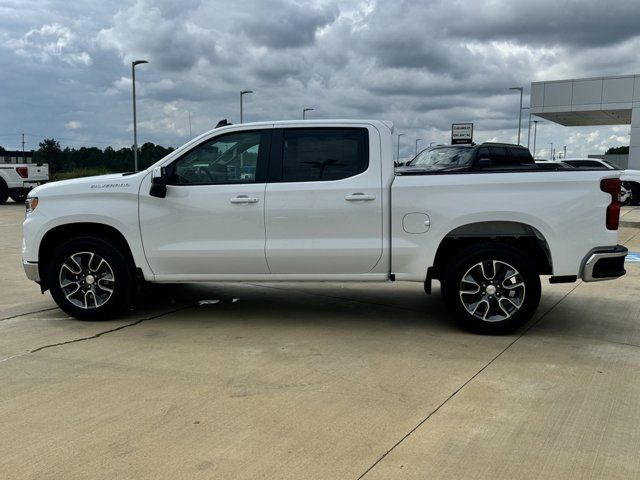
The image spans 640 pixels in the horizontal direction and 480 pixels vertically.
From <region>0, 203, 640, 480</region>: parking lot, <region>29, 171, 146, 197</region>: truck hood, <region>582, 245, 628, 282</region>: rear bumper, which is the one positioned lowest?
<region>0, 203, 640, 480</region>: parking lot

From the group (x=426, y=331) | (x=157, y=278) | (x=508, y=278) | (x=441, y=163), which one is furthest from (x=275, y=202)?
(x=441, y=163)

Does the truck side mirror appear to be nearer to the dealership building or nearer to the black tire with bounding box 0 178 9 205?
the black tire with bounding box 0 178 9 205

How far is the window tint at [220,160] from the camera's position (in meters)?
5.62

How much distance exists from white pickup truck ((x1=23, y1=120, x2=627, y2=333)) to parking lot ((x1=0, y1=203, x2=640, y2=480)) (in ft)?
1.67

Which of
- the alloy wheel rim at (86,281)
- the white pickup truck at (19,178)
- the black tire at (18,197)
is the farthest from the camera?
the black tire at (18,197)

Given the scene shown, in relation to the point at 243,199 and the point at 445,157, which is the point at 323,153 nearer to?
the point at 243,199

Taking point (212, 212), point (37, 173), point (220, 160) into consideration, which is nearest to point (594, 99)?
point (37, 173)

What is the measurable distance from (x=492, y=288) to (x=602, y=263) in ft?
3.25

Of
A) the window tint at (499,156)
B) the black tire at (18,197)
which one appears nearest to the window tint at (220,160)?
the window tint at (499,156)

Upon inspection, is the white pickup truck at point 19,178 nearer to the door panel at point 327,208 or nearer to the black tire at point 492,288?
the door panel at point 327,208

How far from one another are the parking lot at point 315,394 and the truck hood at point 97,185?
1.32m

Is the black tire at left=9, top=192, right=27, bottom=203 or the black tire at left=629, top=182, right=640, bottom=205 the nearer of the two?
the black tire at left=629, top=182, right=640, bottom=205

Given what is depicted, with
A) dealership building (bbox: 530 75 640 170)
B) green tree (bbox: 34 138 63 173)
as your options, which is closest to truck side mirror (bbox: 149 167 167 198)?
dealership building (bbox: 530 75 640 170)

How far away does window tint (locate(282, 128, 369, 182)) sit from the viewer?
550 centimetres
